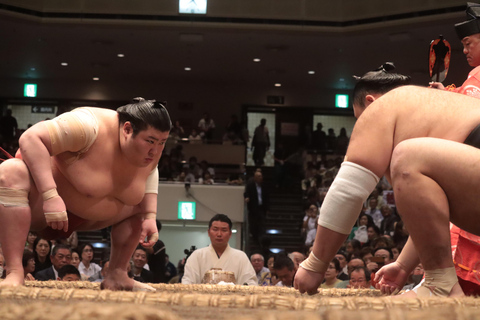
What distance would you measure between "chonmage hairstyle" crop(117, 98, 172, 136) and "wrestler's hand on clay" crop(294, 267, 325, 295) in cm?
60

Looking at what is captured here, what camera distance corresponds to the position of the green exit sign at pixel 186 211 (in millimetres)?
8898

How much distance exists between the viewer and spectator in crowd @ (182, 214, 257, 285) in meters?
3.92

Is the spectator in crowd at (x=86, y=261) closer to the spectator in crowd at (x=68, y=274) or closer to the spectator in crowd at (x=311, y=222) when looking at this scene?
the spectator in crowd at (x=68, y=274)

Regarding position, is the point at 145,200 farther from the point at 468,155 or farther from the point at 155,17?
the point at 155,17

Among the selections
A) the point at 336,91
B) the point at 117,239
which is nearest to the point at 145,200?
the point at 117,239

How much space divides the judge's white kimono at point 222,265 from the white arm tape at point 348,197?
276cm

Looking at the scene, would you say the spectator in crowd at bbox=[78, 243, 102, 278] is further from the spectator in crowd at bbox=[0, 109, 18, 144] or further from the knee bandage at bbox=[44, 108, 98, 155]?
the spectator in crowd at bbox=[0, 109, 18, 144]

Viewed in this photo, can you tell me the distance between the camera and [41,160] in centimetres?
155

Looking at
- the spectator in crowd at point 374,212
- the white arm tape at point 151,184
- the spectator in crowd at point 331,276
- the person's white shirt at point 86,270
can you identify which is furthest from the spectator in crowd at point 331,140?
the white arm tape at point 151,184

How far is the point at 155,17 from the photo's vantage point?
30.3 feet

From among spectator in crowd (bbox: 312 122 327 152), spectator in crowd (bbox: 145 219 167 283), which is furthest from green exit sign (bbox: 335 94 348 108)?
spectator in crowd (bbox: 145 219 167 283)

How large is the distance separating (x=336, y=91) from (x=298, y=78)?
3.65 feet

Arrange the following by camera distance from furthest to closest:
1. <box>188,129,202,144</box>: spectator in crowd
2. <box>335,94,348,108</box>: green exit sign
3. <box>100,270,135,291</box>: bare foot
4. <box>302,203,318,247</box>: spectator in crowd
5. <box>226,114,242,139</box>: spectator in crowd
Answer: <box>335,94,348,108</box>: green exit sign, <box>226,114,242,139</box>: spectator in crowd, <box>188,129,202,144</box>: spectator in crowd, <box>302,203,318,247</box>: spectator in crowd, <box>100,270,135,291</box>: bare foot

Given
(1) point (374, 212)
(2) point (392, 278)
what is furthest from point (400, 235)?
(2) point (392, 278)
